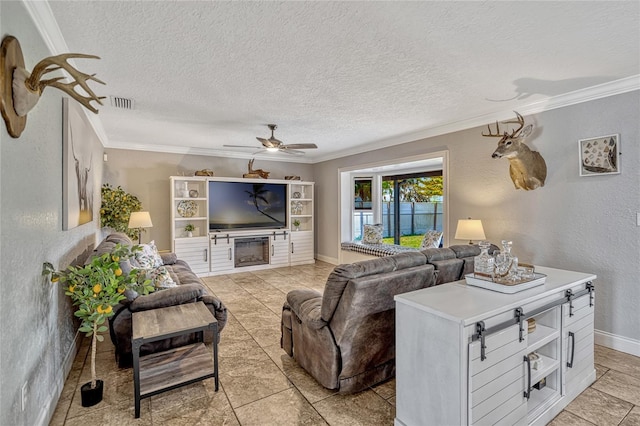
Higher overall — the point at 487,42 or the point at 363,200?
the point at 487,42

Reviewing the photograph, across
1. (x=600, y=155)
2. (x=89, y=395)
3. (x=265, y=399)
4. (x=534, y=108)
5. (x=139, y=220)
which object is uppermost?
(x=534, y=108)

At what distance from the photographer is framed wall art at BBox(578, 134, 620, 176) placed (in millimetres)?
2945

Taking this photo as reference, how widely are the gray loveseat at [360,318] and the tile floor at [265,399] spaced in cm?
15

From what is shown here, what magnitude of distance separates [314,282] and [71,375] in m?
Answer: 3.50

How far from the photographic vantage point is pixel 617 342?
3004 millimetres

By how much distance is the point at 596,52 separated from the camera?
2350 mm

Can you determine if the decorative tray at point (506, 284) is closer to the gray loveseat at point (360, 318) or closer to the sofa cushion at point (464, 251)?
the gray loveseat at point (360, 318)

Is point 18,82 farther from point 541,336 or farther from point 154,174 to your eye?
point 154,174

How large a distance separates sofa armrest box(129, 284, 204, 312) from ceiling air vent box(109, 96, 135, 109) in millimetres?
2078

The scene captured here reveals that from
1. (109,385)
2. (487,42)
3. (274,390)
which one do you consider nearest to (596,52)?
(487,42)

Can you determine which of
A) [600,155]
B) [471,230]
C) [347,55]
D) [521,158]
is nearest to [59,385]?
[347,55]

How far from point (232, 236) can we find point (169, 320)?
395cm

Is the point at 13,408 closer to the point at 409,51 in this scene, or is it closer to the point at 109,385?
the point at 109,385

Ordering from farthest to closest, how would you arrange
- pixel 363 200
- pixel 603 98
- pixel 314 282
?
pixel 363 200, pixel 314 282, pixel 603 98
